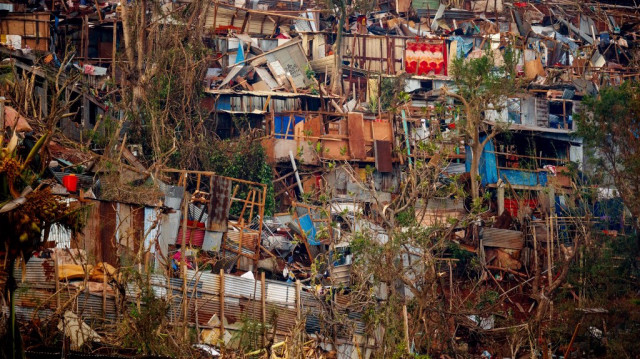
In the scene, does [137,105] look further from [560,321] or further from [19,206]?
[19,206]

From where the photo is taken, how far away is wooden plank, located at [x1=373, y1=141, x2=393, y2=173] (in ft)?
85.5

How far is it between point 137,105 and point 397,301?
34.0 feet

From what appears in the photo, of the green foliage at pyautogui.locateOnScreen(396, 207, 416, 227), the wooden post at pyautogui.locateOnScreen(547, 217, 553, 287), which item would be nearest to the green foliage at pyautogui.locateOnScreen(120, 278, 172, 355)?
Answer: the green foliage at pyautogui.locateOnScreen(396, 207, 416, 227)

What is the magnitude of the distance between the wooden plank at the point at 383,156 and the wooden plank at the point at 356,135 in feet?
1.26

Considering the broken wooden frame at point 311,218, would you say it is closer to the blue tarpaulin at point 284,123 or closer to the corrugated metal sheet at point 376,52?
the blue tarpaulin at point 284,123

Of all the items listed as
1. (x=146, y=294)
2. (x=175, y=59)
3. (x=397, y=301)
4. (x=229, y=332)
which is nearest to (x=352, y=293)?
(x=397, y=301)

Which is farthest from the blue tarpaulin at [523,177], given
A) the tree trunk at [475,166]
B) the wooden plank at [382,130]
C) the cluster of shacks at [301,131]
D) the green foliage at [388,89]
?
the green foliage at [388,89]

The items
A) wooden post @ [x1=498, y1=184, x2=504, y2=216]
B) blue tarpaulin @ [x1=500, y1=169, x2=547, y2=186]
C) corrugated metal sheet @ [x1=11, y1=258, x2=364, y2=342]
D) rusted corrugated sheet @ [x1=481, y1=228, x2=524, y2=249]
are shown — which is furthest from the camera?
blue tarpaulin @ [x1=500, y1=169, x2=547, y2=186]

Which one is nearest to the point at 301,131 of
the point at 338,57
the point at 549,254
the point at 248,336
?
the point at 338,57

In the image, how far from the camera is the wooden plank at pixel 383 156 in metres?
26.0

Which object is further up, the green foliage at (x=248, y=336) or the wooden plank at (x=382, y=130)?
the wooden plank at (x=382, y=130)

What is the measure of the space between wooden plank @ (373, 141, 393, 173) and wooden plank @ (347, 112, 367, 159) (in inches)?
15.1

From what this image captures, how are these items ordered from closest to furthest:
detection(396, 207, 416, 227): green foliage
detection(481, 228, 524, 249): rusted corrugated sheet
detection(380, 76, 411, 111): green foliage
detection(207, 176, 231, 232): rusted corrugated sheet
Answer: detection(396, 207, 416, 227): green foliage
detection(207, 176, 231, 232): rusted corrugated sheet
detection(481, 228, 524, 249): rusted corrugated sheet
detection(380, 76, 411, 111): green foliage

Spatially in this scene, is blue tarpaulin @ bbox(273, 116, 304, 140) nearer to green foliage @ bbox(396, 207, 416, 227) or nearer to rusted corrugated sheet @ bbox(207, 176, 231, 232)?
rusted corrugated sheet @ bbox(207, 176, 231, 232)
